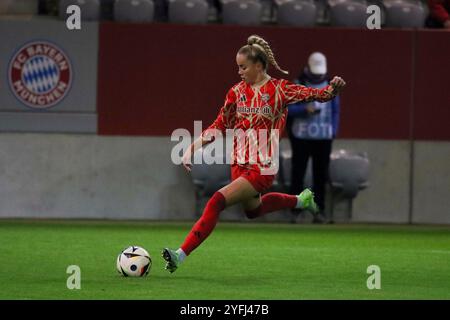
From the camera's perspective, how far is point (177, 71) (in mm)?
17016

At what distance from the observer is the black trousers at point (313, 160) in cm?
1611

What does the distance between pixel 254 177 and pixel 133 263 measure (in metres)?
1.21

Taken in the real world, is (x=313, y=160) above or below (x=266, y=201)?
above

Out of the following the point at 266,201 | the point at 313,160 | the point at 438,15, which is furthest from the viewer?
the point at 438,15

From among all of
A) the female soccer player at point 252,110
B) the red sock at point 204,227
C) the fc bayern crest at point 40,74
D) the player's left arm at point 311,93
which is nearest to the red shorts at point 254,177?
the female soccer player at point 252,110

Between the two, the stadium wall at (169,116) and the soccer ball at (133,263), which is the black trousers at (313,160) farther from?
the soccer ball at (133,263)

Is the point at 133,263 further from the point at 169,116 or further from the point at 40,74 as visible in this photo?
the point at 40,74

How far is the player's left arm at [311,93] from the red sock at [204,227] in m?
1.01

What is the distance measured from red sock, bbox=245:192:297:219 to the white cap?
5.23 metres

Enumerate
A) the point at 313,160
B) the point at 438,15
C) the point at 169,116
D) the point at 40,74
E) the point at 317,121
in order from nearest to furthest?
the point at 317,121
the point at 313,160
the point at 40,74
the point at 169,116
the point at 438,15

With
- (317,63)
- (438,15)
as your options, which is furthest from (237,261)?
(438,15)

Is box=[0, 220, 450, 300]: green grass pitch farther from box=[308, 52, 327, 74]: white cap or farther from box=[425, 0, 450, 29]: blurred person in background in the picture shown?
box=[425, 0, 450, 29]: blurred person in background

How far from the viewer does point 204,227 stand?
9859mm

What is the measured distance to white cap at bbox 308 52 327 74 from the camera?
51.8 ft
